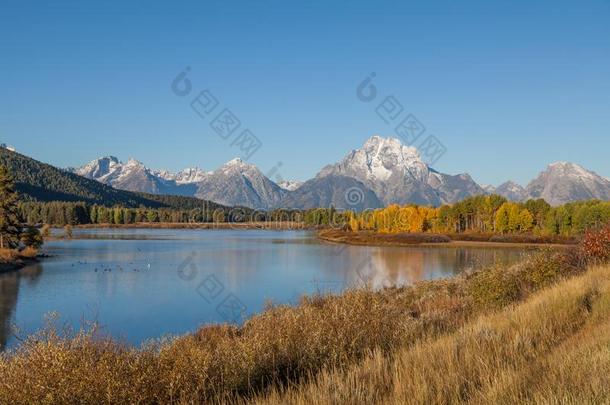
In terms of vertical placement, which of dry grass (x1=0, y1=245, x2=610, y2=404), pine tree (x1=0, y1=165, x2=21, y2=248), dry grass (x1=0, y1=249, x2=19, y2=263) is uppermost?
pine tree (x1=0, y1=165, x2=21, y2=248)

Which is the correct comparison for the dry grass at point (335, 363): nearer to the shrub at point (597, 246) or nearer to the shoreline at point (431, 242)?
the shrub at point (597, 246)

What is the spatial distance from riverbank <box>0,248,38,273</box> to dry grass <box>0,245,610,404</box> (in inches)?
1731

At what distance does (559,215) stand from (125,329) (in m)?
102

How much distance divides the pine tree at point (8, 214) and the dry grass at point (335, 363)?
180ft

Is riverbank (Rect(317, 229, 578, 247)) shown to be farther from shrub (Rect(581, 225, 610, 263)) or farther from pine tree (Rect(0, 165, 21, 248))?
shrub (Rect(581, 225, 610, 263))

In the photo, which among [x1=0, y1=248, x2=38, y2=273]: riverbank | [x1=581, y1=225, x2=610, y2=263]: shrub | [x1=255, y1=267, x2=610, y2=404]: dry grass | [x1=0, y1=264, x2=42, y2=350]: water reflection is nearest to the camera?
[x1=255, y1=267, x2=610, y2=404]: dry grass

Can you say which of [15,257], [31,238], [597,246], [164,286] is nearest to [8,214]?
[31,238]

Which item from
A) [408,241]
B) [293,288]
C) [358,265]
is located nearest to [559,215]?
[408,241]

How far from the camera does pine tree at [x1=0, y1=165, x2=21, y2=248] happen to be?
180 ft

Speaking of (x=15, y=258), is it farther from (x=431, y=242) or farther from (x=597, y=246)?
(x=431, y=242)

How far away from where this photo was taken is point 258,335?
8719 mm

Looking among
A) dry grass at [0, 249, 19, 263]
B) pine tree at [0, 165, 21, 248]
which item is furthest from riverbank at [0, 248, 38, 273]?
pine tree at [0, 165, 21, 248]

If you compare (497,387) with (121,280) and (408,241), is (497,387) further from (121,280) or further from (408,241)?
(408,241)

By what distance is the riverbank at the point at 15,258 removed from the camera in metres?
46.3
